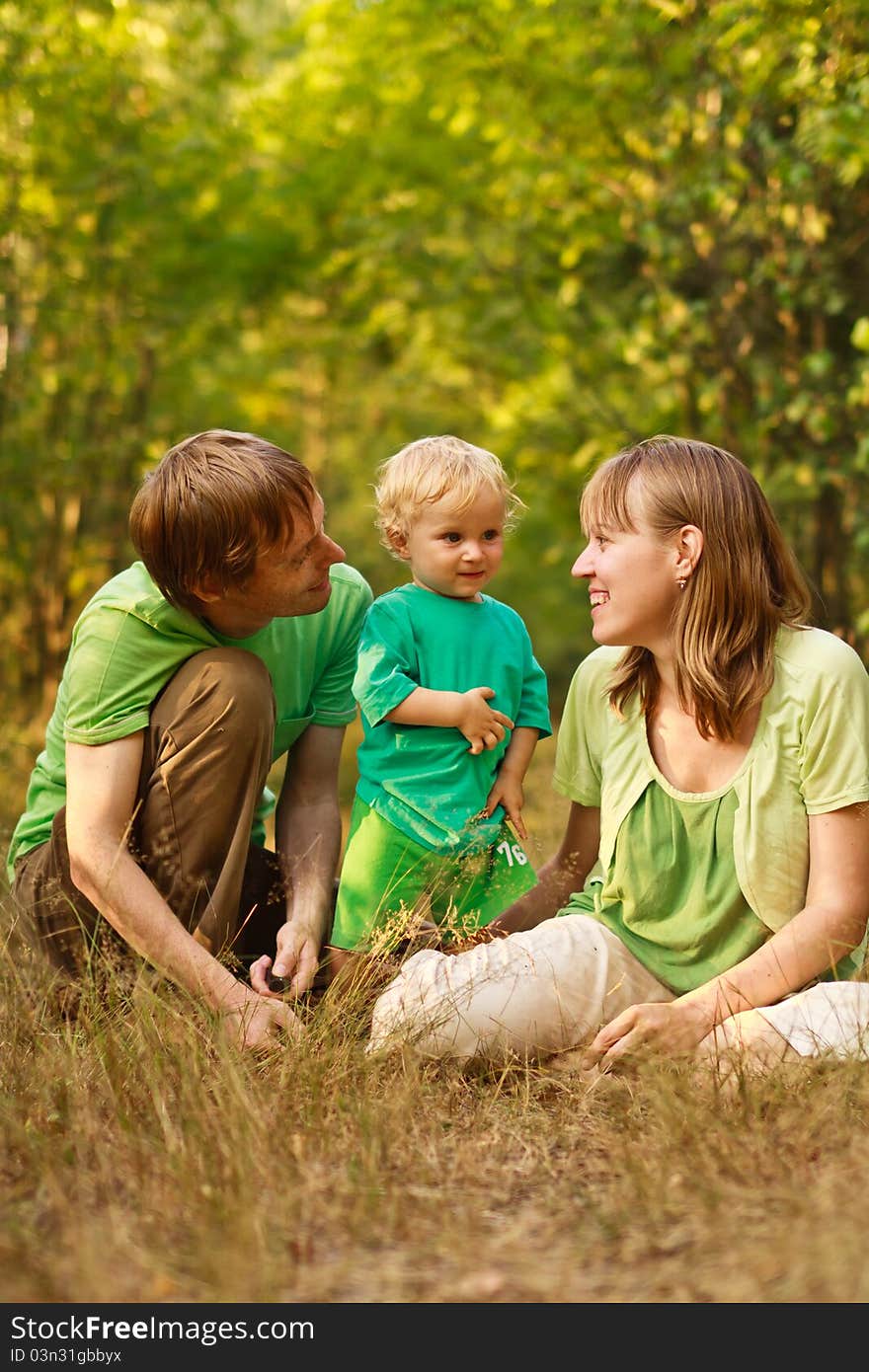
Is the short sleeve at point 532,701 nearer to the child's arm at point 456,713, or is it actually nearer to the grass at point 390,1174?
the child's arm at point 456,713

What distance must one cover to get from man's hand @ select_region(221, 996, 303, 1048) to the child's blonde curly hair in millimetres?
1071

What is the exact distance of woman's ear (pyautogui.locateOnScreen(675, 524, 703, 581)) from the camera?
2600mm

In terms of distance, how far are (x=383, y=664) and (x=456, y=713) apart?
0.19 metres

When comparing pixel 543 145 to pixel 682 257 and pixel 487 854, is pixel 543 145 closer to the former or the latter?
pixel 682 257

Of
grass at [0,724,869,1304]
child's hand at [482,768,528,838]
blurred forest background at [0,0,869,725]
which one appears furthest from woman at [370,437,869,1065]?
blurred forest background at [0,0,869,725]

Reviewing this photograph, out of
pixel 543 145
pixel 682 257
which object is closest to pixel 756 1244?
pixel 682 257

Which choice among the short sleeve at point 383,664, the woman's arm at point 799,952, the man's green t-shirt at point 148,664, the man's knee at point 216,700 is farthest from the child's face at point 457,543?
the woman's arm at point 799,952

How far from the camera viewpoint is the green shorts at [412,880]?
9.37ft

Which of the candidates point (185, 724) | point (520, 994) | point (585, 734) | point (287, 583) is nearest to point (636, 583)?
point (585, 734)

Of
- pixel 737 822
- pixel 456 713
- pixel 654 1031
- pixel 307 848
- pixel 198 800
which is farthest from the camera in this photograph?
pixel 307 848

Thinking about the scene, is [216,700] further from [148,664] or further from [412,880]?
[412,880]

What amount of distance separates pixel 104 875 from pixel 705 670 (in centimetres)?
120

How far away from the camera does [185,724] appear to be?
2.75 meters

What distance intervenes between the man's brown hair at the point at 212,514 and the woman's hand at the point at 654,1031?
1119mm
